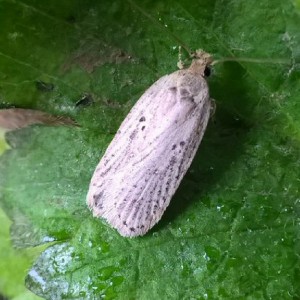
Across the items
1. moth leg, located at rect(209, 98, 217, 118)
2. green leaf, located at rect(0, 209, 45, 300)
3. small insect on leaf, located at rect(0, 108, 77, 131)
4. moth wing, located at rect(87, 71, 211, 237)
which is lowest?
green leaf, located at rect(0, 209, 45, 300)

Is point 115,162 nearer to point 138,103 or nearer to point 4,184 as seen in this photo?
point 138,103

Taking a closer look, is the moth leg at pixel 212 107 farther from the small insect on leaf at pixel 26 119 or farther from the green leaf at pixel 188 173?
the small insect on leaf at pixel 26 119

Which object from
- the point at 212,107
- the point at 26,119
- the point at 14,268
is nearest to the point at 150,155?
the point at 212,107

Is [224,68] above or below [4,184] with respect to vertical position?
above

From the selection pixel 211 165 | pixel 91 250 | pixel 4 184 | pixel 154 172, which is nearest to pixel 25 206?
pixel 4 184

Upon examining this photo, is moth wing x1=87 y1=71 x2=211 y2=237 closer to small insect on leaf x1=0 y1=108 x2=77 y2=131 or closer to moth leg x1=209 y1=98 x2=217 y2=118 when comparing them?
moth leg x1=209 y1=98 x2=217 y2=118

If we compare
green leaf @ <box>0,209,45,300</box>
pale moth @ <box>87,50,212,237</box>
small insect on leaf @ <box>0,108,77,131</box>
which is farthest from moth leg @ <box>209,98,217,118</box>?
green leaf @ <box>0,209,45,300</box>
